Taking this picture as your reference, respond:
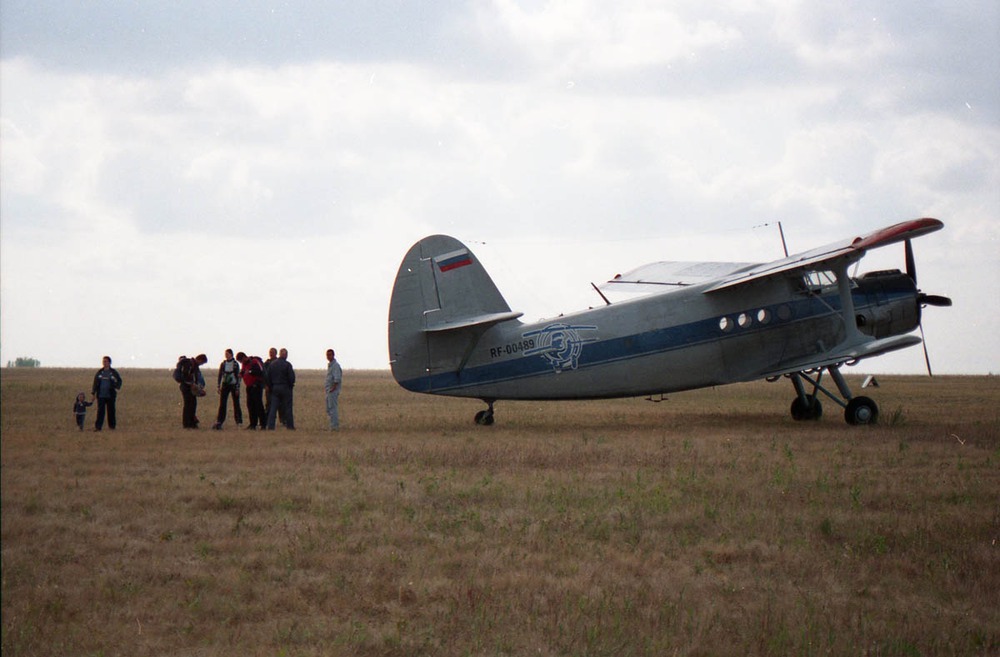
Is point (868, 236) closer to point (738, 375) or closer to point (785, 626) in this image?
point (738, 375)

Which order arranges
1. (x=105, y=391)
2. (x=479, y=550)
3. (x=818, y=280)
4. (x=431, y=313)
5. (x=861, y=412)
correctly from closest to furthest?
(x=479, y=550), (x=105, y=391), (x=431, y=313), (x=861, y=412), (x=818, y=280)

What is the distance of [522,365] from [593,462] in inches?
206

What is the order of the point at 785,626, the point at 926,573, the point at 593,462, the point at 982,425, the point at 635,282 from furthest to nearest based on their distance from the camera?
the point at 635,282
the point at 982,425
the point at 593,462
the point at 926,573
the point at 785,626

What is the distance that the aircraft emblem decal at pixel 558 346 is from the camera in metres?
19.2

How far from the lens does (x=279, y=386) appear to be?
66.2ft

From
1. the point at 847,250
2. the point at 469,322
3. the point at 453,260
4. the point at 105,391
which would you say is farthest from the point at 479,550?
the point at 847,250

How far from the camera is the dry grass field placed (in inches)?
236

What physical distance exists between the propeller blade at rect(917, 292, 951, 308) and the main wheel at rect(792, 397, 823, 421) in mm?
3476

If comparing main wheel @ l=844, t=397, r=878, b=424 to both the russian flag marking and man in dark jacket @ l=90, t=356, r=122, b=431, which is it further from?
man in dark jacket @ l=90, t=356, r=122, b=431

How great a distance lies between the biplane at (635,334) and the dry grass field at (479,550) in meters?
4.52

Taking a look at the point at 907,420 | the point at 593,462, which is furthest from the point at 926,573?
the point at 907,420

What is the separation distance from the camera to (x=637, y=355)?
19.5 m

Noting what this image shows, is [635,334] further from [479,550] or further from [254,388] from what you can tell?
[479,550]

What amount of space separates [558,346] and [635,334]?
169 cm
